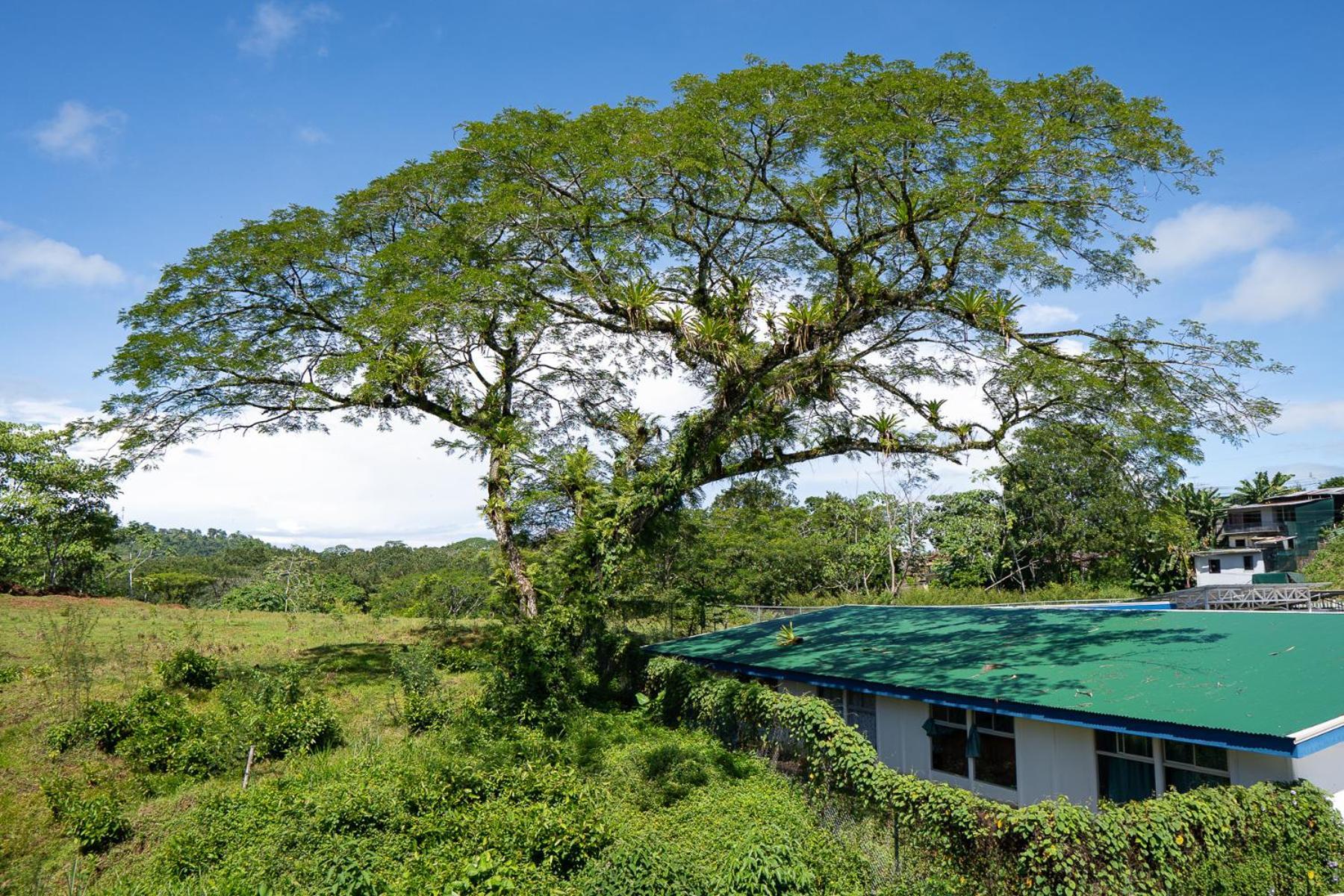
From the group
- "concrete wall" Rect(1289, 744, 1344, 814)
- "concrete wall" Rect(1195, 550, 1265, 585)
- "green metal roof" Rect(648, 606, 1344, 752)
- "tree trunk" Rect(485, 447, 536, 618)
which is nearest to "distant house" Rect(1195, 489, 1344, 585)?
"concrete wall" Rect(1195, 550, 1265, 585)

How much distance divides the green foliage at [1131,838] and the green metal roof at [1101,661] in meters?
0.85

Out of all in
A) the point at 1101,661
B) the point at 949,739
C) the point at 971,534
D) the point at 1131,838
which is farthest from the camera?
the point at 971,534

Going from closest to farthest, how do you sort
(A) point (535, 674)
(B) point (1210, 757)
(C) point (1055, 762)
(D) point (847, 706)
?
1. (B) point (1210, 757)
2. (C) point (1055, 762)
3. (A) point (535, 674)
4. (D) point (847, 706)

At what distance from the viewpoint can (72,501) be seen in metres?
22.3

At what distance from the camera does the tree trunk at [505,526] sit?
1891cm

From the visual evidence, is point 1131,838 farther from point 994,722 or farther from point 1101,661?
point 1101,661

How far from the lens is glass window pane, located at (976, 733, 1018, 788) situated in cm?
1238

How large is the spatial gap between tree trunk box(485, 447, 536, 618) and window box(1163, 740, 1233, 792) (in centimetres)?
1308

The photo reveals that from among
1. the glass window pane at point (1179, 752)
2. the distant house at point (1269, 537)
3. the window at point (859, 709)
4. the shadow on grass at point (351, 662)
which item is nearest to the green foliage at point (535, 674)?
the shadow on grass at point (351, 662)

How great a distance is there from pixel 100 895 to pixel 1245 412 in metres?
17.1

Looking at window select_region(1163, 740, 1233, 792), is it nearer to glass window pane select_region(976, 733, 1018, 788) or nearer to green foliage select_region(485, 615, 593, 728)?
glass window pane select_region(976, 733, 1018, 788)

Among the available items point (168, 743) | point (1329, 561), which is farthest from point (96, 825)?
point (1329, 561)

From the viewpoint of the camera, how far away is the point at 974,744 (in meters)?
12.4

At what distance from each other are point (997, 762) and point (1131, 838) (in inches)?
209
